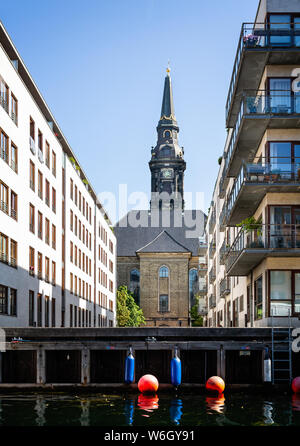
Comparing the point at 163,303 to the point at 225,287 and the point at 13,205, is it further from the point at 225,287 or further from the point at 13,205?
the point at 13,205

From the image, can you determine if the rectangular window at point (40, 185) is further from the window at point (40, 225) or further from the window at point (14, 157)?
the window at point (14, 157)

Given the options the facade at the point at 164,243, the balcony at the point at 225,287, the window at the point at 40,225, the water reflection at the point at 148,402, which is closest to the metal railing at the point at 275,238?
the water reflection at the point at 148,402

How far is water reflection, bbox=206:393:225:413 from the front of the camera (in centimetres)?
2089

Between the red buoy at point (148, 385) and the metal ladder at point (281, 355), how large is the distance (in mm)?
4662

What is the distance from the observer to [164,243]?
348 ft

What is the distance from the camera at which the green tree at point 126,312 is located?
91312 millimetres

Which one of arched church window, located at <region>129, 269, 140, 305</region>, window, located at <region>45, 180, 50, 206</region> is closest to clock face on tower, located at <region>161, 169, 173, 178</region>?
arched church window, located at <region>129, 269, 140, 305</region>

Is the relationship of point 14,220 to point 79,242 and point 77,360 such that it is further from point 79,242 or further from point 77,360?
point 79,242

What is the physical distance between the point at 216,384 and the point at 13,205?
16.9 meters

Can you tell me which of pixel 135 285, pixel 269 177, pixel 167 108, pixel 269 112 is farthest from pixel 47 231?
pixel 167 108

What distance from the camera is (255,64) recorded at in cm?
3038

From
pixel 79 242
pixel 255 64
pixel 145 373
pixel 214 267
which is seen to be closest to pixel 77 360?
pixel 145 373

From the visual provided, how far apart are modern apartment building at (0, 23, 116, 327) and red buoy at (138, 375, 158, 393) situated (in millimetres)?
10659

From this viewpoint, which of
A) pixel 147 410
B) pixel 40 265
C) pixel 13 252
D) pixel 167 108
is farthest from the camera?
pixel 167 108
